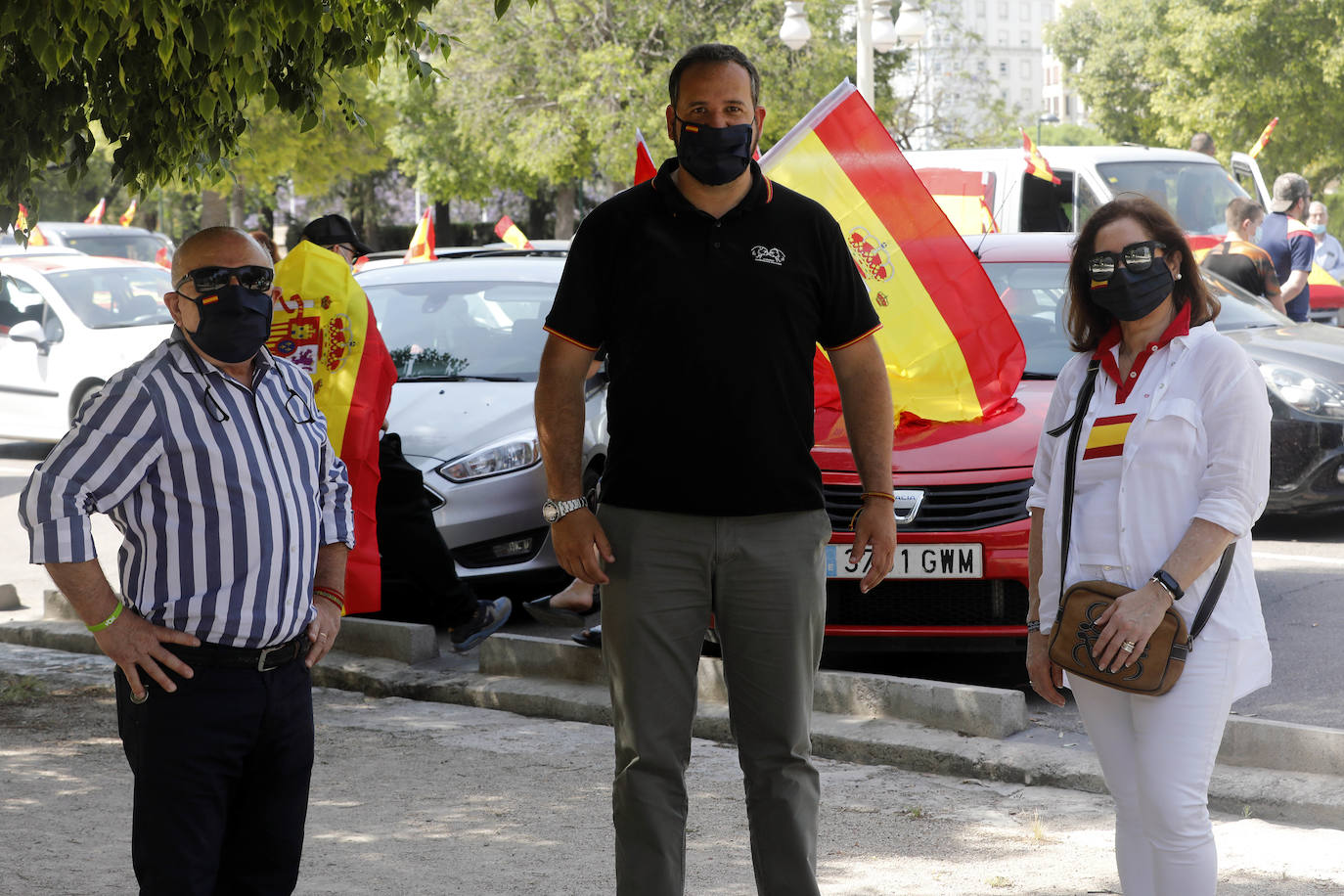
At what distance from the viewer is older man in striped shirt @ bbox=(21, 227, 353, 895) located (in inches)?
120

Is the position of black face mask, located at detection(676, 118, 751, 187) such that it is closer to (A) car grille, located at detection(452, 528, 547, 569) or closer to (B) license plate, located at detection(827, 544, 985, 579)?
(B) license plate, located at detection(827, 544, 985, 579)

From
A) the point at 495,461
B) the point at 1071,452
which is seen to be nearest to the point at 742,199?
the point at 1071,452

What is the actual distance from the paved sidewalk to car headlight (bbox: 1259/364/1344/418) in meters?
4.44

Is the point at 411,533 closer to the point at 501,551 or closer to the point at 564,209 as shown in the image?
the point at 501,551

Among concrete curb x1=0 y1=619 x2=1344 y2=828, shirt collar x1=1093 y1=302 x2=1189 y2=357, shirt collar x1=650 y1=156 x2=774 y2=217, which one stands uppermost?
shirt collar x1=650 y1=156 x2=774 y2=217

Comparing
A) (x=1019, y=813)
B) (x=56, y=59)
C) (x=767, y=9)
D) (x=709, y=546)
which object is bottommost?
(x=1019, y=813)

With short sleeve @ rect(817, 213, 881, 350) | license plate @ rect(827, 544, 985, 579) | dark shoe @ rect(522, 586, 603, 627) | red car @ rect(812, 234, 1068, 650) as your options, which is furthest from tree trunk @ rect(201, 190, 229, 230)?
short sleeve @ rect(817, 213, 881, 350)

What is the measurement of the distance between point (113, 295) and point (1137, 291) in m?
12.2

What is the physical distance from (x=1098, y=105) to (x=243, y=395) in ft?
167

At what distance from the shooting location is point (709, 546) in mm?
3459

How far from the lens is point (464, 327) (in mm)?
8312

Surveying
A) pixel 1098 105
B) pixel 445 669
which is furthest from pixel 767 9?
pixel 445 669

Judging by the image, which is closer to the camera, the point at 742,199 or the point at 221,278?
the point at 221,278

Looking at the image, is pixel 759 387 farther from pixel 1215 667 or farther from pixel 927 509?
pixel 927 509
